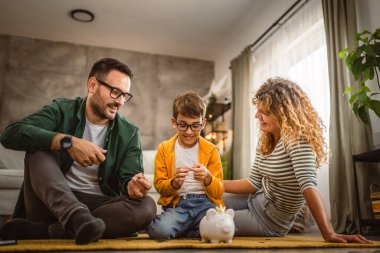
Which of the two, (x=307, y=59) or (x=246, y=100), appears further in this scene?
(x=246, y=100)

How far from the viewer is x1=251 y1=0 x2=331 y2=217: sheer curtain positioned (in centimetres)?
294

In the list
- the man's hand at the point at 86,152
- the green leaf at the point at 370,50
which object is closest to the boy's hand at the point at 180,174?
the man's hand at the point at 86,152

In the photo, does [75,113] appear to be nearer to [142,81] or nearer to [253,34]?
[253,34]

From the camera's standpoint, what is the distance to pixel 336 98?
264 centimetres

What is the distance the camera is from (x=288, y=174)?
1.64m

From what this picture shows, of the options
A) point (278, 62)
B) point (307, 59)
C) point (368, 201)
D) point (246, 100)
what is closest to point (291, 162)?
→ point (368, 201)

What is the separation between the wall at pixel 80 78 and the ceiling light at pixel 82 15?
0.83 meters

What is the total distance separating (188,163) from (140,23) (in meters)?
3.27

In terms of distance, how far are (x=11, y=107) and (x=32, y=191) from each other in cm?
395

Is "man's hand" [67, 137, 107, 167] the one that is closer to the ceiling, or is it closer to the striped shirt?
the striped shirt

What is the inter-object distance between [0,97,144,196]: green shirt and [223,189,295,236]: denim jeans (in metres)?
0.58

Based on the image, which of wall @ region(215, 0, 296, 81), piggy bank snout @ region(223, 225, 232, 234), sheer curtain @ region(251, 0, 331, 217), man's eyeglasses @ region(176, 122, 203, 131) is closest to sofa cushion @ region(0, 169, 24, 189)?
Answer: man's eyeglasses @ region(176, 122, 203, 131)

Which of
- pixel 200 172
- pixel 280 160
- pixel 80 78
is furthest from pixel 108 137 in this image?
pixel 80 78

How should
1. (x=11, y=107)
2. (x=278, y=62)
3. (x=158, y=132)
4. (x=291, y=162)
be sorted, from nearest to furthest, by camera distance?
1. (x=291, y=162)
2. (x=278, y=62)
3. (x=11, y=107)
4. (x=158, y=132)
